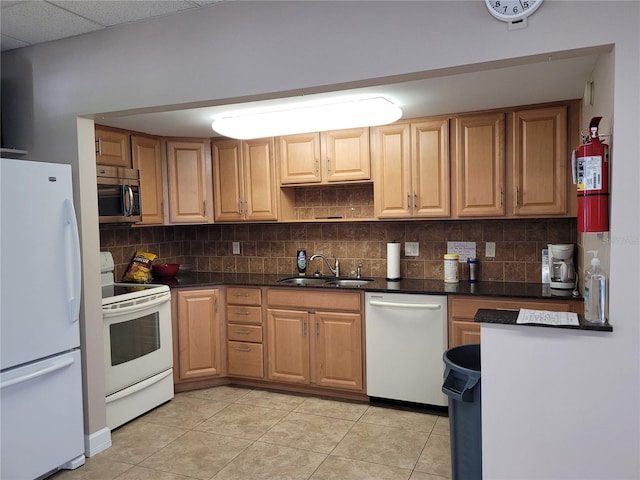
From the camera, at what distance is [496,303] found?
10.7ft

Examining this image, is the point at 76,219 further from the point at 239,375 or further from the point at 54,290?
the point at 239,375

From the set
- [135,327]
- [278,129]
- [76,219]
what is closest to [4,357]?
[76,219]

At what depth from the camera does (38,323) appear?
2.54 meters

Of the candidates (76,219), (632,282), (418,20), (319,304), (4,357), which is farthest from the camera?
(319,304)

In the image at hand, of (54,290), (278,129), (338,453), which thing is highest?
(278,129)

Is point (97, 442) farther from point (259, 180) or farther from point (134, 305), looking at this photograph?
point (259, 180)

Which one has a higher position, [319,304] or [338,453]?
[319,304]

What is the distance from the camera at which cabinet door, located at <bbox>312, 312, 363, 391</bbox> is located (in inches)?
144

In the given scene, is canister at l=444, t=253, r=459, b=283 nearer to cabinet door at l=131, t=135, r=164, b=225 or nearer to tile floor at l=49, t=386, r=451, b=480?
tile floor at l=49, t=386, r=451, b=480

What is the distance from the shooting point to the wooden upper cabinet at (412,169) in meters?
3.62

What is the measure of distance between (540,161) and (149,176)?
302 cm

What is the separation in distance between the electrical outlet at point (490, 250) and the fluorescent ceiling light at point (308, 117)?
→ 1296mm

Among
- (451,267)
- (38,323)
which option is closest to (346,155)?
(451,267)

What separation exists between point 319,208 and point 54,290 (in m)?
2.24
